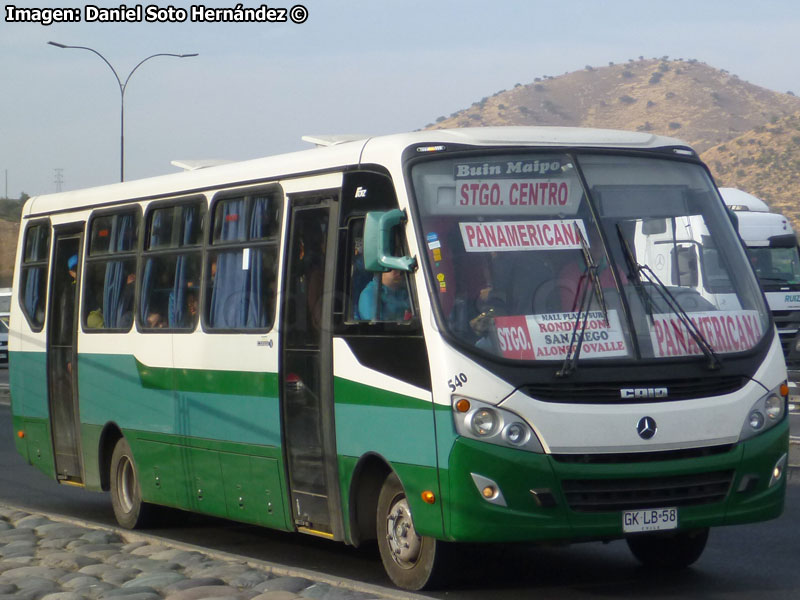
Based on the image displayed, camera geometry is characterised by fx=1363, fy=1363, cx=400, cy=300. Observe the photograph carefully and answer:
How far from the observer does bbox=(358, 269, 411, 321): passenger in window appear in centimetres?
765

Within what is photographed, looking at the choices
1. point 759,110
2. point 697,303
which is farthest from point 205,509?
point 759,110

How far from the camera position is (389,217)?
753cm

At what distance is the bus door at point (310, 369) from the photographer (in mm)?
8359

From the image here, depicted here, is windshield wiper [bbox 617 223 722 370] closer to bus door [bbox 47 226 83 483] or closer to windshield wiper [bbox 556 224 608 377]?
windshield wiper [bbox 556 224 608 377]

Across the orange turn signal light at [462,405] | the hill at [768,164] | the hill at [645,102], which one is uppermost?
the hill at [645,102]

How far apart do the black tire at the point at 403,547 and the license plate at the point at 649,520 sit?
103 centimetres

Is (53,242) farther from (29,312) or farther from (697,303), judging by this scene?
(697,303)

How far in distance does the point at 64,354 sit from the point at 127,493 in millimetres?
1517

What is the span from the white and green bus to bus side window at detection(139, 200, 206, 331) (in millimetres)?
373

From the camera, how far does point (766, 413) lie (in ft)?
25.0

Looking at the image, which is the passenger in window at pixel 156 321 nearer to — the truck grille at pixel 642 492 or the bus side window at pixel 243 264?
the bus side window at pixel 243 264

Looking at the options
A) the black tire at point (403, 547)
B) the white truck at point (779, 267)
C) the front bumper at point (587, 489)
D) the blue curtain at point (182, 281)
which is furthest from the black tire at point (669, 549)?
the white truck at point (779, 267)

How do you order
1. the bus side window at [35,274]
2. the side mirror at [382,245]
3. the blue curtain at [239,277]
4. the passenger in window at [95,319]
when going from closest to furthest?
the side mirror at [382,245]
the blue curtain at [239,277]
the passenger in window at [95,319]
the bus side window at [35,274]

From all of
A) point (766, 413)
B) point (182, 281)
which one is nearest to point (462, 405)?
point (766, 413)
